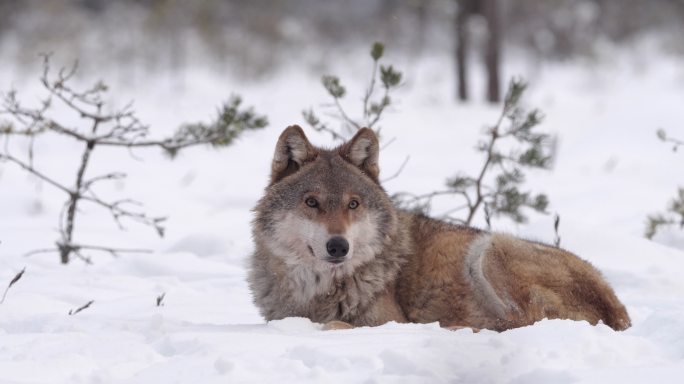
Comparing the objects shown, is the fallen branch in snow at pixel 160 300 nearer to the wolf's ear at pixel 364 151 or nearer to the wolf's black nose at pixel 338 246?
the wolf's black nose at pixel 338 246

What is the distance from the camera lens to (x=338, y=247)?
457cm

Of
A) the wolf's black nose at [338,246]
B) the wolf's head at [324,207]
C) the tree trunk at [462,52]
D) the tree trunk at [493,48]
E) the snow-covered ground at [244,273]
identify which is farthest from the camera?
the tree trunk at [462,52]

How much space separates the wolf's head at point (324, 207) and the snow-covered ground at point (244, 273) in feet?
1.67

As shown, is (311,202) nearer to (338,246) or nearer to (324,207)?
(324,207)

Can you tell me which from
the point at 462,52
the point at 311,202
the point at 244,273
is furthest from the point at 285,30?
the point at 311,202

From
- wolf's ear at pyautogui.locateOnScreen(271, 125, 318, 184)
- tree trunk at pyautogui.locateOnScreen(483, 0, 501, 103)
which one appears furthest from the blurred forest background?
wolf's ear at pyautogui.locateOnScreen(271, 125, 318, 184)

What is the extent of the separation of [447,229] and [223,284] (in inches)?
83.3

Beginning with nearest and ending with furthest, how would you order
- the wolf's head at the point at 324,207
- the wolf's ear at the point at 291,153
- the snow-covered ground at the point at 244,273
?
the snow-covered ground at the point at 244,273 < the wolf's head at the point at 324,207 < the wolf's ear at the point at 291,153

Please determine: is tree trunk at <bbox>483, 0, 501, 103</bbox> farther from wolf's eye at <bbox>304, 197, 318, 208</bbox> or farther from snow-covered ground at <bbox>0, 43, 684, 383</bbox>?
wolf's eye at <bbox>304, 197, 318, 208</bbox>

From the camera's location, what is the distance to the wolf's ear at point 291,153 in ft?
16.8

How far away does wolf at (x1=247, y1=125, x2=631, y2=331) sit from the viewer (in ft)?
15.2

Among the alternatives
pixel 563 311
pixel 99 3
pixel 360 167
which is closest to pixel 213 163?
pixel 360 167

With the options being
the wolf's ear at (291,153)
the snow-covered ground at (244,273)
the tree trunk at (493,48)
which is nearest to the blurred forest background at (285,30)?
the tree trunk at (493,48)

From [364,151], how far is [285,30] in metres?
20.9
